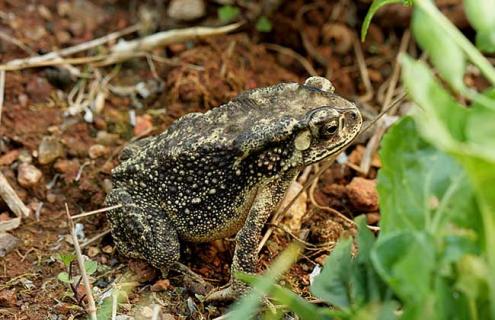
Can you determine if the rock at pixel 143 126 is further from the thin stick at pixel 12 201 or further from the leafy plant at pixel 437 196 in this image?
the leafy plant at pixel 437 196

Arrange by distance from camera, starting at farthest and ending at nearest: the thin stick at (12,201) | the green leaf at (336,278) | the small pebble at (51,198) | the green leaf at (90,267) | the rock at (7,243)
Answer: the small pebble at (51,198) → the thin stick at (12,201) → the rock at (7,243) → the green leaf at (90,267) → the green leaf at (336,278)

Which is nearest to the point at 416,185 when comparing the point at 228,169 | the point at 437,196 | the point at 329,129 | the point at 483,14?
the point at 437,196

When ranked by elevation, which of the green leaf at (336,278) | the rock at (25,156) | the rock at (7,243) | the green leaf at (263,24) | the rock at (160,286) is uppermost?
the green leaf at (336,278)

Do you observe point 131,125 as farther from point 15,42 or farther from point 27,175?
point 15,42

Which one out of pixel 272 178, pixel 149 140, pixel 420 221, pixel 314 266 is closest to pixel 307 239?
pixel 314 266

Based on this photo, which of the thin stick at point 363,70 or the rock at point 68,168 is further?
the thin stick at point 363,70

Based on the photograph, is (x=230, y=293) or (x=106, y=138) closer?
(x=230, y=293)

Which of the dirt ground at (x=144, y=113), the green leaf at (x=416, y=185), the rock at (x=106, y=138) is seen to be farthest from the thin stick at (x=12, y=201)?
the green leaf at (x=416, y=185)
